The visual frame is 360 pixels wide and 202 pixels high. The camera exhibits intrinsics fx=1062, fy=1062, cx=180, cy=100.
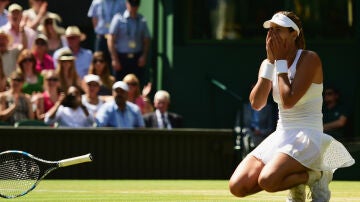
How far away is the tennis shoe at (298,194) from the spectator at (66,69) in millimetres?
7601

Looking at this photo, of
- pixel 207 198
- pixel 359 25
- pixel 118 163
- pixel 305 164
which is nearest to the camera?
pixel 305 164

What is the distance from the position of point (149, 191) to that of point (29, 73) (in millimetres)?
4486

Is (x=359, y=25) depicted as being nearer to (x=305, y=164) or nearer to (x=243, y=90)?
(x=243, y=90)

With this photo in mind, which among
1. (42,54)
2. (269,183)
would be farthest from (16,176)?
(42,54)

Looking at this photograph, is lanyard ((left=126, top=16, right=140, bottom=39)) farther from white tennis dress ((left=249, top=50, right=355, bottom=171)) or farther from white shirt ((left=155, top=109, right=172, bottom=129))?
white tennis dress ((left=249, top=50, right=355, bottom=171))

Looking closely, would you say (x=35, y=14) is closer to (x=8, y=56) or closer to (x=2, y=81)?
(x=8, y=56)

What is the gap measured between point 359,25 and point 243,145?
3603 mm

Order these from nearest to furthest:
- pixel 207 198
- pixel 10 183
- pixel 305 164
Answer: pixel 305 164 → pixel 10 183 → pixel 207 198

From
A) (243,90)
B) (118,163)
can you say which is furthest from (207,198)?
(243,90)

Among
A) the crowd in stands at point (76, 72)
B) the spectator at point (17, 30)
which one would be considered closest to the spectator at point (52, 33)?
the crowd in stands at point (76, 72)

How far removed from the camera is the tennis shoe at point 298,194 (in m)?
7.53

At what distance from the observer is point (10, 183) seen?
8578 mm

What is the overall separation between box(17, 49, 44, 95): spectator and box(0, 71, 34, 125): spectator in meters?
0.41

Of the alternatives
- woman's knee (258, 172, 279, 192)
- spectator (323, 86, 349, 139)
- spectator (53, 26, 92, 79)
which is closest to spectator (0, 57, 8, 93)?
spectator (53, 26, 92, 79)
